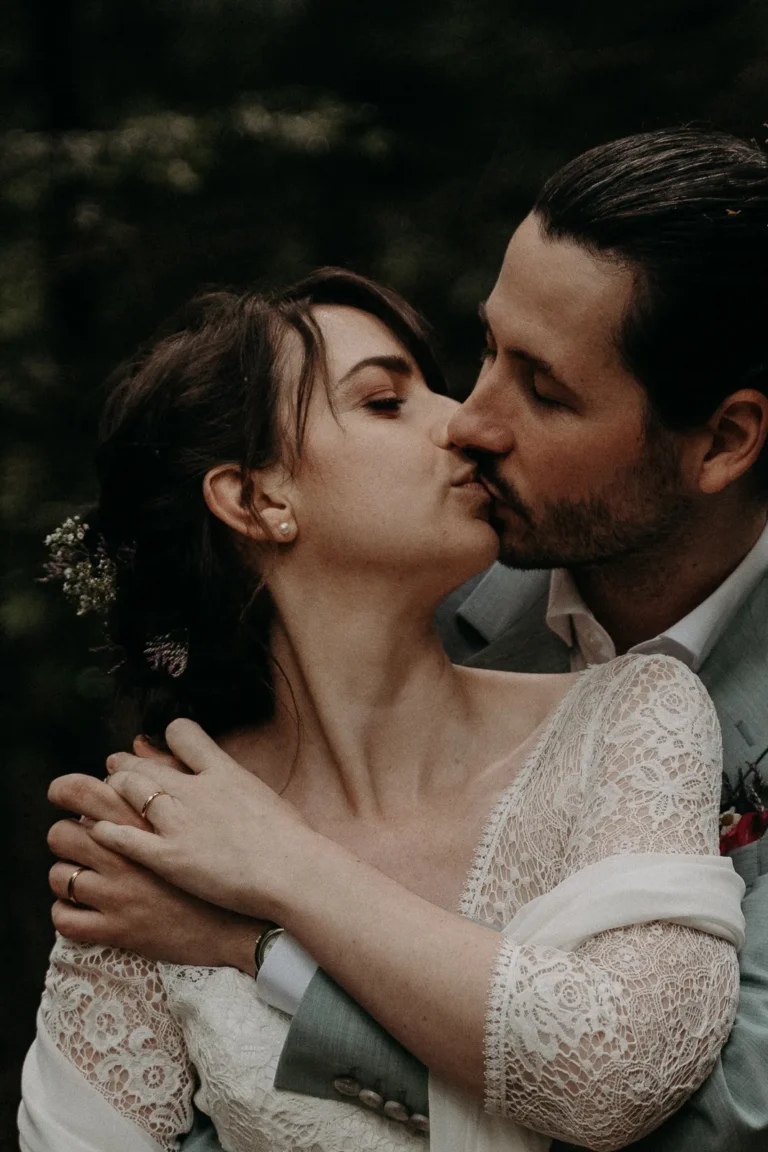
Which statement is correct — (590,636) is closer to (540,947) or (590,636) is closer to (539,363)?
(539,363)

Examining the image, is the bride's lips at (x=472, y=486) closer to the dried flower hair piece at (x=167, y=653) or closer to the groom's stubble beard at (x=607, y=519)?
the groom's stubble beard at (x=607, y=519)

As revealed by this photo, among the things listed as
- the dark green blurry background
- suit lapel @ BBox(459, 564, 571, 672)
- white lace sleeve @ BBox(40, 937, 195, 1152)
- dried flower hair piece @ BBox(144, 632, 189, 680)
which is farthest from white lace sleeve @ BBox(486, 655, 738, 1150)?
the dark green blurry background

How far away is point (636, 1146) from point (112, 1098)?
821 mm

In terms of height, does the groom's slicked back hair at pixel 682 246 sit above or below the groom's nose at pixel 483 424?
above

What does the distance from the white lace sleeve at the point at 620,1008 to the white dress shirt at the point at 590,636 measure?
37 centimetres

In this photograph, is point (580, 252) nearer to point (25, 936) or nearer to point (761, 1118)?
point (761, 1118)

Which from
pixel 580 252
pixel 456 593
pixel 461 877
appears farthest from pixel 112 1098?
pixel 580 252

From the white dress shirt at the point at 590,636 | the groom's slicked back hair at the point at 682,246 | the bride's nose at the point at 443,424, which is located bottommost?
the white dress shirt at the point at 590,636

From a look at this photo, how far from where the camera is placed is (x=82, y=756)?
3928mm

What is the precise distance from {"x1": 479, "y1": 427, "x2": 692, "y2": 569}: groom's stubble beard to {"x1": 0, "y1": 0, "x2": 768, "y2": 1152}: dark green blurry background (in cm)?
123

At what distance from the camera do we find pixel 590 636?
310cm

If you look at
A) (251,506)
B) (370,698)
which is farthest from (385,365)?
(370,698)

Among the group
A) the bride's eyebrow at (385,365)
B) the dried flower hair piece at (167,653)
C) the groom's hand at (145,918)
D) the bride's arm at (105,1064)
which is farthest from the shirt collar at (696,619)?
the bride's arm at (105,1064)

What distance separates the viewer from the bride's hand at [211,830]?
221cm
